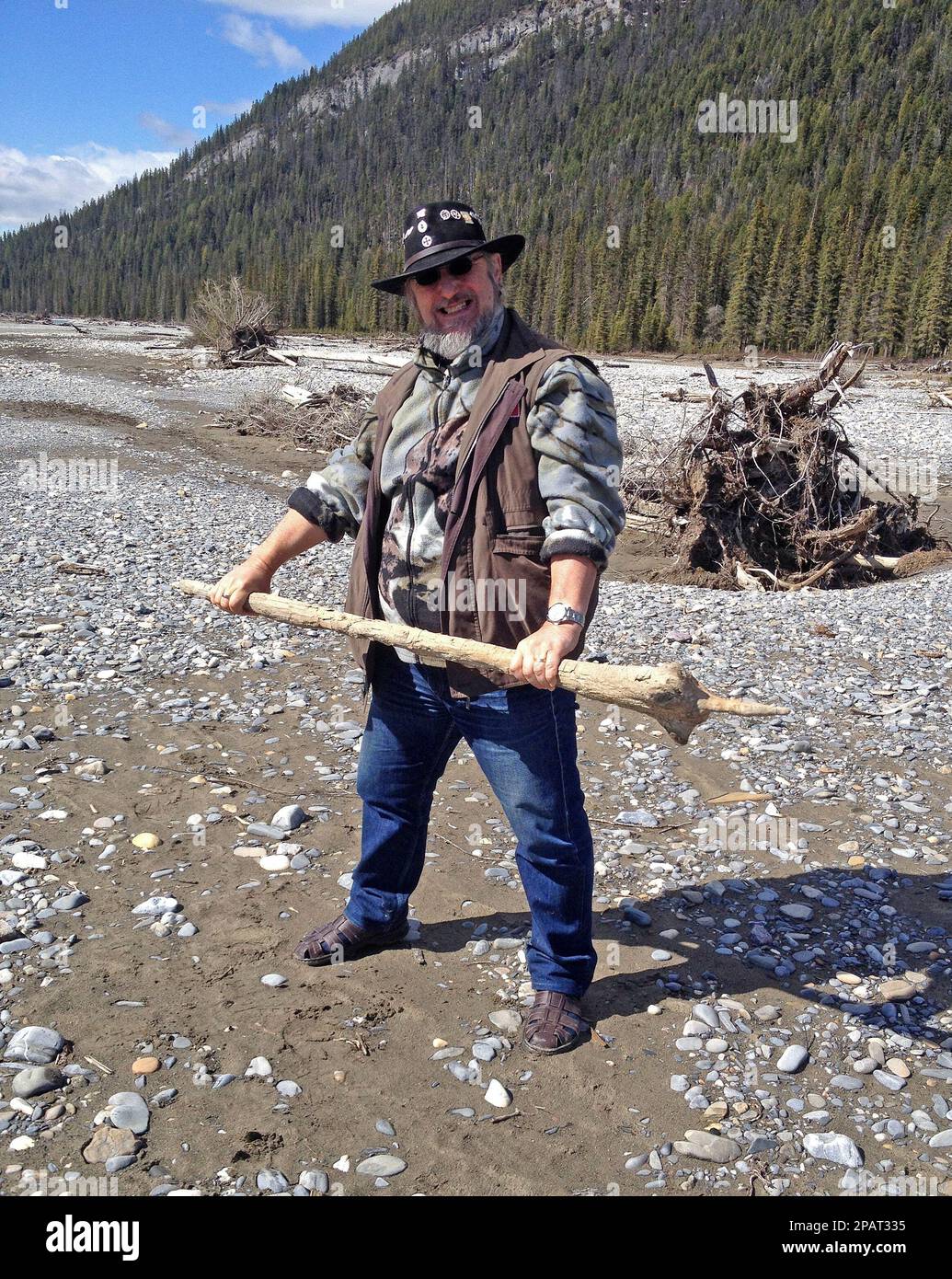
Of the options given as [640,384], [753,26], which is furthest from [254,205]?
[640,384]

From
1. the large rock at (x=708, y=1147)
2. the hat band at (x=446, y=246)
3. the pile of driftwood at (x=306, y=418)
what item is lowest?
the large rock at (x=708, y=1147)

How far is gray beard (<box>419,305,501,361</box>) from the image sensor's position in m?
3.09

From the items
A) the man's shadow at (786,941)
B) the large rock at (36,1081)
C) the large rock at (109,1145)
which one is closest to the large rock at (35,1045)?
the large rock at (36,1081)

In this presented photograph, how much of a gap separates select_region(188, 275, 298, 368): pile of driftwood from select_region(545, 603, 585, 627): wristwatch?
3527 centimetres

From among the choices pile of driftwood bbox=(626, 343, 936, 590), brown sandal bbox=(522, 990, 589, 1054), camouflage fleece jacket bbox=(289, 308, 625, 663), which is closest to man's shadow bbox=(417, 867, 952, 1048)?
brown sandal bbox=(522, 990, 589, 1054)

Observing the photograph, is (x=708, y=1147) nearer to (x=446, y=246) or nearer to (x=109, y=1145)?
(x=109, y=1145)

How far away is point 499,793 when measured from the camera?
3.25 metres

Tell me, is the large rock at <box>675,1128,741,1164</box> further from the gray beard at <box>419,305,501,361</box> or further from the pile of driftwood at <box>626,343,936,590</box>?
the pile of driftwood at <box>626,343,936,590</box>

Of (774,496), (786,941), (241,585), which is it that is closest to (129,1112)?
(241,585)

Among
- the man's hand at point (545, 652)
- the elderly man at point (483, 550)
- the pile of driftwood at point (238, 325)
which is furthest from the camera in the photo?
the pile of driftwood at point (238, 325)

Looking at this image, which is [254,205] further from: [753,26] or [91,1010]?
[91,1010]

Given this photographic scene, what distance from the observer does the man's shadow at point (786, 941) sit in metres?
3.64

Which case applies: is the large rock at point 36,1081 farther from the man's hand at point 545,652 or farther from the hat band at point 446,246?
the hat band at point 446,246

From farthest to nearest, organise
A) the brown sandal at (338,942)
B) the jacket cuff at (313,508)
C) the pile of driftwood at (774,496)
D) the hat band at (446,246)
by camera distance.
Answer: the pile of driftwood at (774,496) → the brown sandal at (338,942) → the jacket cuff at (313,508) → the hat band at (446,246)
